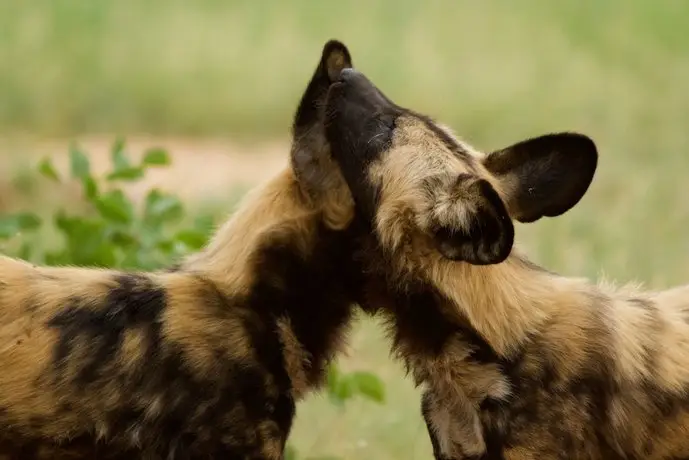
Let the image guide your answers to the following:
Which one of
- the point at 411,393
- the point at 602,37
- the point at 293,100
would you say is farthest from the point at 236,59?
the point at 411,393

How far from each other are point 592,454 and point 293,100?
408cm

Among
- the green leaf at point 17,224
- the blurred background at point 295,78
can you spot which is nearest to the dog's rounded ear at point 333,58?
the green leaf at point 17,224

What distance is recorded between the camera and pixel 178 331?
91.6 inches

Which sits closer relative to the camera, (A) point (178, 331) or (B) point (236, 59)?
(A) point (178, 331)

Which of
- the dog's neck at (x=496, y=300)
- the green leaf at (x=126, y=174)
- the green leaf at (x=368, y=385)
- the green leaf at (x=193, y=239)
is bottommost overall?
the green leaf at (x=368, y=385)

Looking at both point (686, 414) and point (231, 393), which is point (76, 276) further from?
point (686, 414)

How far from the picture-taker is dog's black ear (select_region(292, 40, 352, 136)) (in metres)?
2.46

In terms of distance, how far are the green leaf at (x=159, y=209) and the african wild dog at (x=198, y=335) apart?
701 millimetres

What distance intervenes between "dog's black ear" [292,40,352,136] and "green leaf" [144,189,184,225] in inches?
31.6

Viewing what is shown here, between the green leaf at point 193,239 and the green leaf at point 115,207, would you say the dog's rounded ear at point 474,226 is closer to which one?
the green leaf at point 193,239

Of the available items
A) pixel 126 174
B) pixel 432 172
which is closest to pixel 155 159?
pixel 126 174

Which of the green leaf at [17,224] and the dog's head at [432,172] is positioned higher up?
the dog's head at [432,172]

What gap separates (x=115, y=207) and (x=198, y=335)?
2.87 feet

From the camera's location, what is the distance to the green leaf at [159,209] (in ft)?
10.4
